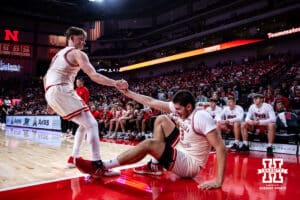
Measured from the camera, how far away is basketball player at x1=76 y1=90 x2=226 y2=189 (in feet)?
9.50

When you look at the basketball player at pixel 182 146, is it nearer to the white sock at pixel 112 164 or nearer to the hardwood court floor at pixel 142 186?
the white sock at pixel 112 164

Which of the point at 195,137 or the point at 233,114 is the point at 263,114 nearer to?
the point at 233,114

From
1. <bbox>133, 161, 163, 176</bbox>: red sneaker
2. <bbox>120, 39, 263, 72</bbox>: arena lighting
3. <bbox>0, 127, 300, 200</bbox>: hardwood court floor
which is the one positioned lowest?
<bbox>0, 127, 300, 200</bbox>: hardwood court floor

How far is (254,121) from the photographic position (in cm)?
643

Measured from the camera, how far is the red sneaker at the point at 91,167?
327 cm

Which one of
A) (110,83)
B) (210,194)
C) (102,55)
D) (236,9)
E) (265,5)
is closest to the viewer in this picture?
(210,194)

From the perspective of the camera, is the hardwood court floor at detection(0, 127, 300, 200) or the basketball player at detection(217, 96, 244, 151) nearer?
the hardwood court floor at detection(0, 127, 300, 200)

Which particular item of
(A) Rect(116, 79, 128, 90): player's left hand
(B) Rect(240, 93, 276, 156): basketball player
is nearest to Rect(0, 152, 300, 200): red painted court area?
(A) Rect(116, 79, 128, 90): player's left hand

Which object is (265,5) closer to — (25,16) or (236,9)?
(236,9)

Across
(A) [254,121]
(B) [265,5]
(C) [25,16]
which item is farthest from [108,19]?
(A) [254,121]

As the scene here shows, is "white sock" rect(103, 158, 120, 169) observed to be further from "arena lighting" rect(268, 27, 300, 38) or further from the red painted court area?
"arena lighting" rect(268, 27, 300, 38)

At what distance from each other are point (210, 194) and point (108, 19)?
38.2m

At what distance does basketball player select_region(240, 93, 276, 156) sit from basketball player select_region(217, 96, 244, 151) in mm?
153

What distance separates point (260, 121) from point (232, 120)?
70 cm
